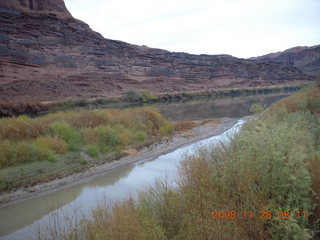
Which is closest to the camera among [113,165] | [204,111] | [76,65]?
[113,165]

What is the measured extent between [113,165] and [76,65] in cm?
4712

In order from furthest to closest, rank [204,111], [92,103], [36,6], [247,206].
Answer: [36,6], [92,103], [204,111], [247,206]

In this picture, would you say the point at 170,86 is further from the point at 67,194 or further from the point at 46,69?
the point at 67,194

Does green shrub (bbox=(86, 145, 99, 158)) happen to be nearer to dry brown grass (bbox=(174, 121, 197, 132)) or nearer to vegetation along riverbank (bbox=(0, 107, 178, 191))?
vegetation along riverbank (bbox=(0, 107, 178, 191))

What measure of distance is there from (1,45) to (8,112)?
23713 mm

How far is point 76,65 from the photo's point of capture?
2131 inches

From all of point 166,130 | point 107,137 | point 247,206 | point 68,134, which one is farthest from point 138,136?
point 247,206

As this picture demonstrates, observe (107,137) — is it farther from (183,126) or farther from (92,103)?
(92,103)

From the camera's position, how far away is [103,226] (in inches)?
161

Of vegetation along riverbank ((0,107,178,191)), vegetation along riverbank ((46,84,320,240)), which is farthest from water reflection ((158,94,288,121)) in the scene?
vegetation along riverbank ((46,84,320,240))

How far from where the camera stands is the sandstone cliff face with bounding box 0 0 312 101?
4328 cm
